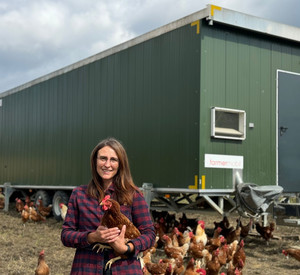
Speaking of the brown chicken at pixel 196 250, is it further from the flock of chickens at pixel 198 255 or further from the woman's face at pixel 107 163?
the woman's face at pixel 107 163

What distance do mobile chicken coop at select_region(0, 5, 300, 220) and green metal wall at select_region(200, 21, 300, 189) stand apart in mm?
17

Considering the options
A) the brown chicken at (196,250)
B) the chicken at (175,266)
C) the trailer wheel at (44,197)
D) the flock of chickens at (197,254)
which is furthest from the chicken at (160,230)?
the trailer wheel at (44,197)

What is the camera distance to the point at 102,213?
239 centimetres

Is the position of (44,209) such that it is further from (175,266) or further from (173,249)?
(175,266)

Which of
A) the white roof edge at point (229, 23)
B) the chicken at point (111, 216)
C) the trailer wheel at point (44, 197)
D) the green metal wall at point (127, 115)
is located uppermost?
the white roof edge at point (229, 23)

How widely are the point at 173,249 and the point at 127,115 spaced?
10.1ft

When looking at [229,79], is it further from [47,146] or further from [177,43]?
[47,146]

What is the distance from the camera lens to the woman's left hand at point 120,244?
2.21 meters

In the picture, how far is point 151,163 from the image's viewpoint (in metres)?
7.59

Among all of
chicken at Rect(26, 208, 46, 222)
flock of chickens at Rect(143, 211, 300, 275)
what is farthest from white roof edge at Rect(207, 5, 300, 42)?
chicken at Rect(26, 208, 46, 222)

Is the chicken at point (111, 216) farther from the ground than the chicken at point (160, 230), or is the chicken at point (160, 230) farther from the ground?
the chicken at point (111, 216)

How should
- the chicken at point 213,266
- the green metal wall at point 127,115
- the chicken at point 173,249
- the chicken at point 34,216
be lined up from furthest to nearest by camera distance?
1. the chicken at point 34,216
2. the green metal wall at point 127,115
3. the chicken at point 173,249
4. the chicken at point 213,266

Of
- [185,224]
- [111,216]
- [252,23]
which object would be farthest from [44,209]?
[111,216]

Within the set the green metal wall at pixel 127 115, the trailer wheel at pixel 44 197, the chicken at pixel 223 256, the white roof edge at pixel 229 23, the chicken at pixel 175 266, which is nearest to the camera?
the chicken at pixel 175 266
